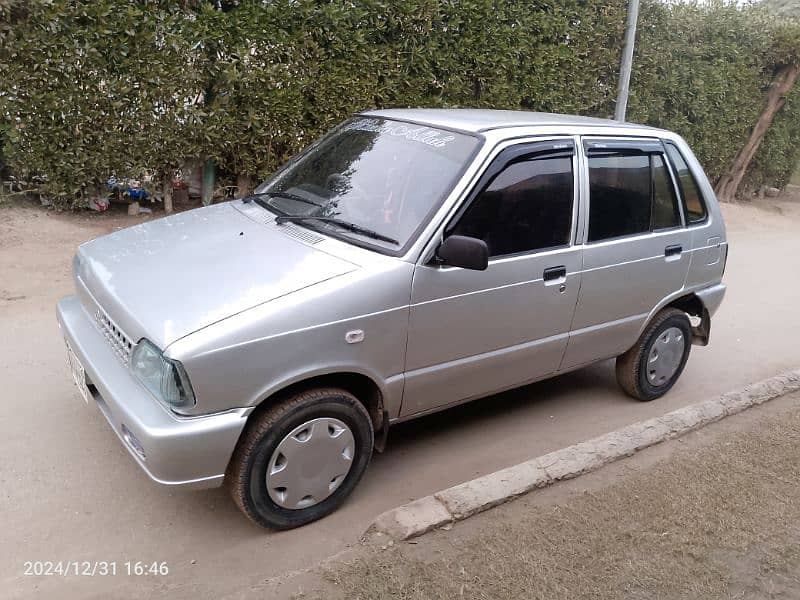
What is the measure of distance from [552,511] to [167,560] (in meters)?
1.83

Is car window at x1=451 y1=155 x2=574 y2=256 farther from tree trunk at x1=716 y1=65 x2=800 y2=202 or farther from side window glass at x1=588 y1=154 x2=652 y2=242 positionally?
tree trunk at x1=716 y1=65 x2=800 y2=202

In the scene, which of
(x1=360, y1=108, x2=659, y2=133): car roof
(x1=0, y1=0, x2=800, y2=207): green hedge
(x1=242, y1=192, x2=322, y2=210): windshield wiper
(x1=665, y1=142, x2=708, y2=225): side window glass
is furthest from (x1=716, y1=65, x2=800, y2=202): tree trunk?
(x1=242, y1=192, x2=322, y2=210): windshield wiper

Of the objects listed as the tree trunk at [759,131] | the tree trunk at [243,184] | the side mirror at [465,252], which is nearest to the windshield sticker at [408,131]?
the side mirror at [465,252]

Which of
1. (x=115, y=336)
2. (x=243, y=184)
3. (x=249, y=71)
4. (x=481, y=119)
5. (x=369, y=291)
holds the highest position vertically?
(x=481, y=119)

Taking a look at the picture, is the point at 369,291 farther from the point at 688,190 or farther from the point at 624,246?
the point at 688,190

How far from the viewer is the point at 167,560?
3137 mm

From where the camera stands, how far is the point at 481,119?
4.20 m

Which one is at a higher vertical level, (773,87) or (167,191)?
(773,87)

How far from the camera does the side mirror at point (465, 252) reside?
11.0 feet

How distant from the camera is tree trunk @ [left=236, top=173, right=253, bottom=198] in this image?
26.7ft

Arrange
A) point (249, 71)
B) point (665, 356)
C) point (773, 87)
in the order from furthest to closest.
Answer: point (773, 87)
point (249, 71)
point (665, 356)

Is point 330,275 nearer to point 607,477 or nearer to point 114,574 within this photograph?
point 114,574

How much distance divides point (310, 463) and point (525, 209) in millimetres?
1797

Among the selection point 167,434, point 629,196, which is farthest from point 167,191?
point 167,434
